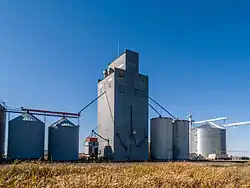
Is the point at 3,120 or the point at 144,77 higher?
the point at 144,77

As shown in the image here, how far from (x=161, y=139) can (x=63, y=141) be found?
12993mm

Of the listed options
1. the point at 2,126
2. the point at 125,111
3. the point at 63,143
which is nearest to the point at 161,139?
the point at 125,111

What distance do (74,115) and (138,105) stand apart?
8.40 metres

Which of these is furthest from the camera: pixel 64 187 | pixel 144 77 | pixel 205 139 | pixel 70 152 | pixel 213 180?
pixel 205 139

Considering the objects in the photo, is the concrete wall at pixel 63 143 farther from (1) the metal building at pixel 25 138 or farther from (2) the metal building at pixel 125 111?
(2) the metal building at pixel 125 111

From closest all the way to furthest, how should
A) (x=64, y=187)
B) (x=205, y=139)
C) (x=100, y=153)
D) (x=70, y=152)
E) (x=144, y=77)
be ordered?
(x=64, y=187), (x=70, y=152), (x=100, y=153), (x=144, y=77), (x=205, y=139)

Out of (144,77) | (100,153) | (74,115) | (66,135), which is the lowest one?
(100,153)

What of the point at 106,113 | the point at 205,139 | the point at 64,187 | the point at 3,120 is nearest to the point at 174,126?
the point at 106,113

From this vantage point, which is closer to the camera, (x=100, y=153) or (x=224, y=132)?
(x=100, y=153)

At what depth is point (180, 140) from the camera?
41.1 metres

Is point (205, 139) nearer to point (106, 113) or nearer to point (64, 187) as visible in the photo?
point (106, 113)

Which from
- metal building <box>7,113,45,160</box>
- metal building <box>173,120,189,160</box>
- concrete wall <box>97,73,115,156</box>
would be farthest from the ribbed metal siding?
metal building <box>7,113,45,160</box>

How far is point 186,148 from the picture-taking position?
4144 centimetres

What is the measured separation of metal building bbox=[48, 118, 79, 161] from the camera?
34406mm
